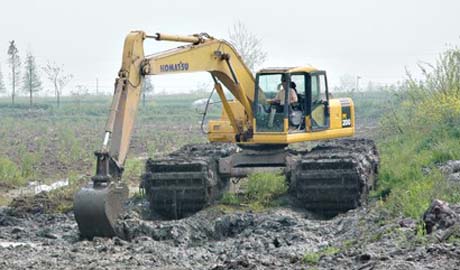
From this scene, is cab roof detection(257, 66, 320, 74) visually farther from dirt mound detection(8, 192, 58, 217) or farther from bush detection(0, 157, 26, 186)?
bush detection(0, 157, 26, 186)

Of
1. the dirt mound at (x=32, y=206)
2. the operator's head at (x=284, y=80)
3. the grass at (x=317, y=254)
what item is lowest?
the dirt mound at (x=32, y=206)

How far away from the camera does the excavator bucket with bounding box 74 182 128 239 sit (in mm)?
13258

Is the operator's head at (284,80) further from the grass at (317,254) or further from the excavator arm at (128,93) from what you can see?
the grass at (317,254)

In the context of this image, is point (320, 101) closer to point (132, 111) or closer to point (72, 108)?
point (132, 111)

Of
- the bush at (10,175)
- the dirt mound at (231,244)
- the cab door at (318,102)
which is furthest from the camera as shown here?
the bush at (10,175)

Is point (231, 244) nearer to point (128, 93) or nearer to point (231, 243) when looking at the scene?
point (231, 243)

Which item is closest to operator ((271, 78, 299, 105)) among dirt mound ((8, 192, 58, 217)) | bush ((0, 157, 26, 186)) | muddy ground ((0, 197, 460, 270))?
muddy ground ((0, 197, 460, 270))

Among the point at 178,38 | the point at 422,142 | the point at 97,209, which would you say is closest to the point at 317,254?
the point at 97,209

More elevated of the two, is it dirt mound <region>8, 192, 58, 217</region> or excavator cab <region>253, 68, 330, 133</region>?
excavator cab <region>253, 68, 330, 133</region>

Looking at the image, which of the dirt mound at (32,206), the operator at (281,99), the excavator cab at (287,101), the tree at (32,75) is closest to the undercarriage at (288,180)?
the excavator cab at (287,101)

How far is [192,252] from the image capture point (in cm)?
1272

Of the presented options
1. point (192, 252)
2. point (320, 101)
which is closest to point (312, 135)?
point (320, 101)

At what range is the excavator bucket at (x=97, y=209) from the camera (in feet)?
→ 43.5

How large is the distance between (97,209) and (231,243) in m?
1.88
